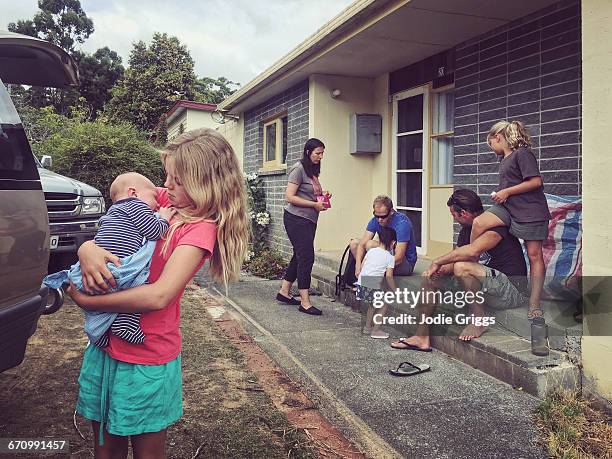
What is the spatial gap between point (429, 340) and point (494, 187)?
79.0 inches

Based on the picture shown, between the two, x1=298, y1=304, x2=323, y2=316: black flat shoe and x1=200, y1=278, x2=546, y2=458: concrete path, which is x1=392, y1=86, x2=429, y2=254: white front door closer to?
x1=298, y1=304, x2=323, y2=316: black flat shoe

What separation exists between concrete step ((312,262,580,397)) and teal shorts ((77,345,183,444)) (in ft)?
7.93

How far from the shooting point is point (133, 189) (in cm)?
183

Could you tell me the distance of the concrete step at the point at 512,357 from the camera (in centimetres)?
329

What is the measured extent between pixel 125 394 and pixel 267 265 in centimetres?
644

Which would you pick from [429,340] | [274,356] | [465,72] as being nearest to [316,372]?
[274,356]

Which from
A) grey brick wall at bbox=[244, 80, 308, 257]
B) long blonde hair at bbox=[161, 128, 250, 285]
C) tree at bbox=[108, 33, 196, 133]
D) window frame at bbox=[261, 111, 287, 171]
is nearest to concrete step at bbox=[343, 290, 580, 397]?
long blonde hair at bbox=[161, 128, 250, 285]

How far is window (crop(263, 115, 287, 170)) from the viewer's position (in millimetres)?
9375

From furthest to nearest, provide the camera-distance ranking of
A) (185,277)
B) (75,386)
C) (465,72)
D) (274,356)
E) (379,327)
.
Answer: (465,72), (379,327), (274,356), (75,386), (185,277)

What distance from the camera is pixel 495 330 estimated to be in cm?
405

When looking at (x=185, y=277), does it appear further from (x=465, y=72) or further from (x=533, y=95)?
(x=465, y=72)

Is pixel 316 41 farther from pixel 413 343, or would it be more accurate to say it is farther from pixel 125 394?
pixel 125 394

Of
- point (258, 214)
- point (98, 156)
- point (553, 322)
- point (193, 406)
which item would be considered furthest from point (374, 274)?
point (98, 156)

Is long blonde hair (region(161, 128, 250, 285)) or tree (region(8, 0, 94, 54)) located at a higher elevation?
tree (region(8, 0, 94, 54))
